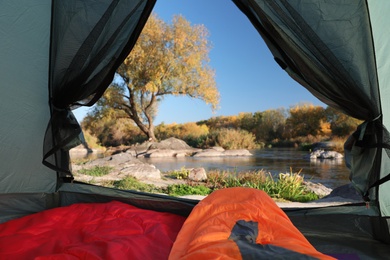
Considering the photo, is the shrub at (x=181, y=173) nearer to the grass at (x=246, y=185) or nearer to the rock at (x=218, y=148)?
the grass at (x=246, y=185)

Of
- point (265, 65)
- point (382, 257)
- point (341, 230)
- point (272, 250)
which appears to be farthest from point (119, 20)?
point (265, 65)

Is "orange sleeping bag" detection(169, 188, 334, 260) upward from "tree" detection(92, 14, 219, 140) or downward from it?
downward

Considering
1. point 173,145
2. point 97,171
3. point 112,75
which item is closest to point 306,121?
point 173,145

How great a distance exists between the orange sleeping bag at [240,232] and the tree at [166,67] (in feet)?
24.6

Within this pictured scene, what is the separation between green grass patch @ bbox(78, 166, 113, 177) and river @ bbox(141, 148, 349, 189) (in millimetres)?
1182

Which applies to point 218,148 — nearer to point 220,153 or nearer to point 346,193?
point 220,153

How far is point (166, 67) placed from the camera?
344 inches

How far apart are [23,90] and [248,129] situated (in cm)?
678

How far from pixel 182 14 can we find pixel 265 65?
3.55 metres

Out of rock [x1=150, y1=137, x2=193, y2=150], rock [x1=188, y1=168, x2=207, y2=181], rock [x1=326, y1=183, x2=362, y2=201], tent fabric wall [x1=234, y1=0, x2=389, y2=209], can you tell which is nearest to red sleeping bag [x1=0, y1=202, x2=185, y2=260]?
tent fabric wall [x1=234, y1=0, x2=389, y2=209]

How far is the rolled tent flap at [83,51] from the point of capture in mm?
1710

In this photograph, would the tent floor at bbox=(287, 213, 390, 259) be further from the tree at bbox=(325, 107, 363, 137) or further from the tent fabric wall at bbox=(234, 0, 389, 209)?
the tree at bbox=(325, 107, 363, 137)

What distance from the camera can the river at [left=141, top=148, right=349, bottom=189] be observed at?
17.2 ft

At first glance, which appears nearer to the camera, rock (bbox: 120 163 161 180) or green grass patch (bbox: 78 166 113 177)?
rock (bbox: 120 163 161 180)
